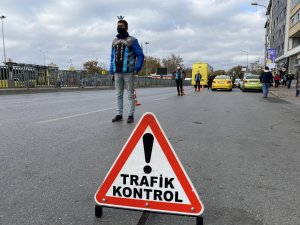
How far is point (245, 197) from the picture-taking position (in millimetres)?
2693

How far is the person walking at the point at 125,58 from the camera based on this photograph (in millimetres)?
6234

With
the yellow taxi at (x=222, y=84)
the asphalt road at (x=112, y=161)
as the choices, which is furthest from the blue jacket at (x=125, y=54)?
the yellow taxi at (x=222, y=84)

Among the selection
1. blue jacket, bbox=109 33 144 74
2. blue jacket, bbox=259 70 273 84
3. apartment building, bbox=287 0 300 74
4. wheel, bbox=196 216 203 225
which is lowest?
wheel, bbox=196 216 203 225

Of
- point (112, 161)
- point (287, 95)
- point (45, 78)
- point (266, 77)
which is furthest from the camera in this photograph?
point (45, 78)

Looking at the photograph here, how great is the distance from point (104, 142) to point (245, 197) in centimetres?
244

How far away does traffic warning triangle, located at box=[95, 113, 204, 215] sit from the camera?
2.13m

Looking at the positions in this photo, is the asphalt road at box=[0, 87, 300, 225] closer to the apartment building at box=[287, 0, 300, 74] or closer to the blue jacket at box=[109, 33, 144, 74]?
the blue jacket at box=[109, 33, 144, 74]

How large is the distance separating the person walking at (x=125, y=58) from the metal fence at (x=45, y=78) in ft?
41.5

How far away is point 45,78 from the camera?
21766 millimetres

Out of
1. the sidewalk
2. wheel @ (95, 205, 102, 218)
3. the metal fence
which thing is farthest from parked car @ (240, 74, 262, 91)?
wheel @ (95, 205, 102, 218)

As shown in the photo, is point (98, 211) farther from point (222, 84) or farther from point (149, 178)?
point (222, 84)

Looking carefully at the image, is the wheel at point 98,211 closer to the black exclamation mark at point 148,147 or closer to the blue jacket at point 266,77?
the black exclamation mark at point 148,147

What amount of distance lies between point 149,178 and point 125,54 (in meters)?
4.47

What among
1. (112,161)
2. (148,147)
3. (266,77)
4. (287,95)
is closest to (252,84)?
(287,95)
